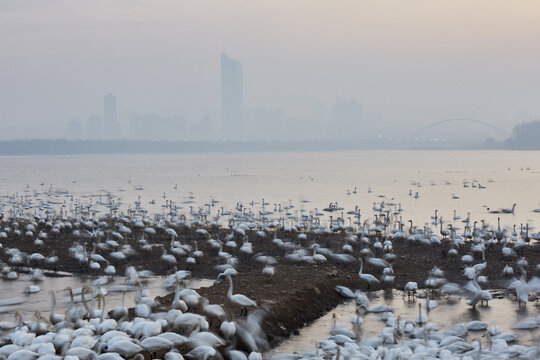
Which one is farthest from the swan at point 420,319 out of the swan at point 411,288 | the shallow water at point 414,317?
the swan at point 411,288

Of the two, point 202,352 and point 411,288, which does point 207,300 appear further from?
point 411,288

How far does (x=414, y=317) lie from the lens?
14336 mm

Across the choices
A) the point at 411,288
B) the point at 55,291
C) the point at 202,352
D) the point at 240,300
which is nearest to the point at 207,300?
the point at 240,300

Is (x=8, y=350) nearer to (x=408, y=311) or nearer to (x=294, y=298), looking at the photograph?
(x=294, y=298)

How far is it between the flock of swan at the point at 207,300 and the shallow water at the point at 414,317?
0.82 ft

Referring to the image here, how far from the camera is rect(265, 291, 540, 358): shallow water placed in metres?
13.0

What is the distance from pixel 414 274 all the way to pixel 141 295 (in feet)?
26.0

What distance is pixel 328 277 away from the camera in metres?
16.7

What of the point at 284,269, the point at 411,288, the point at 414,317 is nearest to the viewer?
the point at 414,317

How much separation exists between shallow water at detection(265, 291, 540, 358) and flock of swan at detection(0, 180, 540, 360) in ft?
0.82

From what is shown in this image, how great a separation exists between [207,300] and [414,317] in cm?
445

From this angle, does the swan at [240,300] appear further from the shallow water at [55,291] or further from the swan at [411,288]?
the swan at [411,288]

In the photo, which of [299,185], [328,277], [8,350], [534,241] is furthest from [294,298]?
[299,185]

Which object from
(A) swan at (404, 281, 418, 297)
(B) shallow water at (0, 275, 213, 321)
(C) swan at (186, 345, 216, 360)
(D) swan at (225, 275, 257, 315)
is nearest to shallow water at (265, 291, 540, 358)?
(A) swan at (404, 281, 418, 297)
